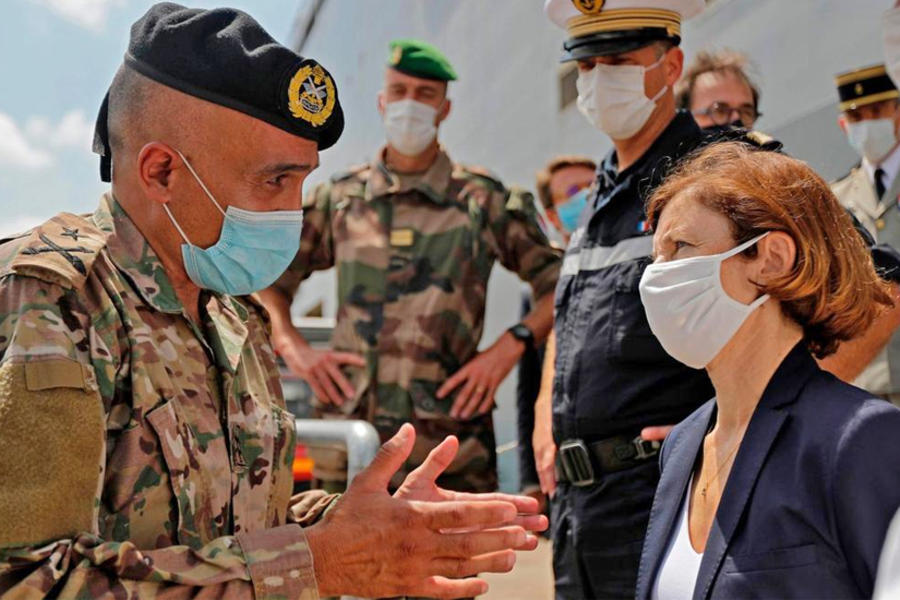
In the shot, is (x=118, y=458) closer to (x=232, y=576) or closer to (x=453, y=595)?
(x=232, y=576)

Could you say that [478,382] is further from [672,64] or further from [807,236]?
[807,236]

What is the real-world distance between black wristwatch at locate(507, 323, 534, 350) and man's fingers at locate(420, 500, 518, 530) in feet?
5.80

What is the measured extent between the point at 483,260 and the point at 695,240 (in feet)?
5.21

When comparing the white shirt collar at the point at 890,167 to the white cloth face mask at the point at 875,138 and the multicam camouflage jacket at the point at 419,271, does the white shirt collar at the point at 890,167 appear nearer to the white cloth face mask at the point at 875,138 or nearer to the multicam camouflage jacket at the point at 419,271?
the white cloth face mask at the point at 875,138

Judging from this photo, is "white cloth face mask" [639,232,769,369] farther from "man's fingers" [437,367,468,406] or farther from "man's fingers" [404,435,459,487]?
"man's fingers" [437,367,468,406]

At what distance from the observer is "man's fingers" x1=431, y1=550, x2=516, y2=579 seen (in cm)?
161

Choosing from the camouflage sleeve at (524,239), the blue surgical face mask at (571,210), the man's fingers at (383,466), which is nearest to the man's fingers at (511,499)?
the man's fingers at (383,466)

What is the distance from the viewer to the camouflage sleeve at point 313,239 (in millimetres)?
3531

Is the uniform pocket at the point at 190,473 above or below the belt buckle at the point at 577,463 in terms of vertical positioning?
above

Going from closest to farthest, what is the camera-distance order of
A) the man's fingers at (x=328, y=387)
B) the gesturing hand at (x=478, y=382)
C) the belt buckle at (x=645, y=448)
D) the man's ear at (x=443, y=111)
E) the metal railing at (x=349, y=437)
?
1. the belt buckle at (x=645, y=448)
2. the metal railing at (x=349, y=437)
3. the gesturing hand at (x=478, y=382)
4. the man's fingers at (x=328, y=387)
5. the man's ear at (x=443, y=111)

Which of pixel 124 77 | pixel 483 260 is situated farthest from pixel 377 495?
pixel 483 260

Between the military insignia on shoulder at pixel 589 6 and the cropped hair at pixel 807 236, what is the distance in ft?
3.38

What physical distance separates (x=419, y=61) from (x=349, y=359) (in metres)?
1.11

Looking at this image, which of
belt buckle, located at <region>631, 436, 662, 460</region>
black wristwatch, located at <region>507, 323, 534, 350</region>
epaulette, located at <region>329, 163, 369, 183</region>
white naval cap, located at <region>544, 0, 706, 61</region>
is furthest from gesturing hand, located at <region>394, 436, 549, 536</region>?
epaulette, located at <region>329, 163, 369, 183</region>
